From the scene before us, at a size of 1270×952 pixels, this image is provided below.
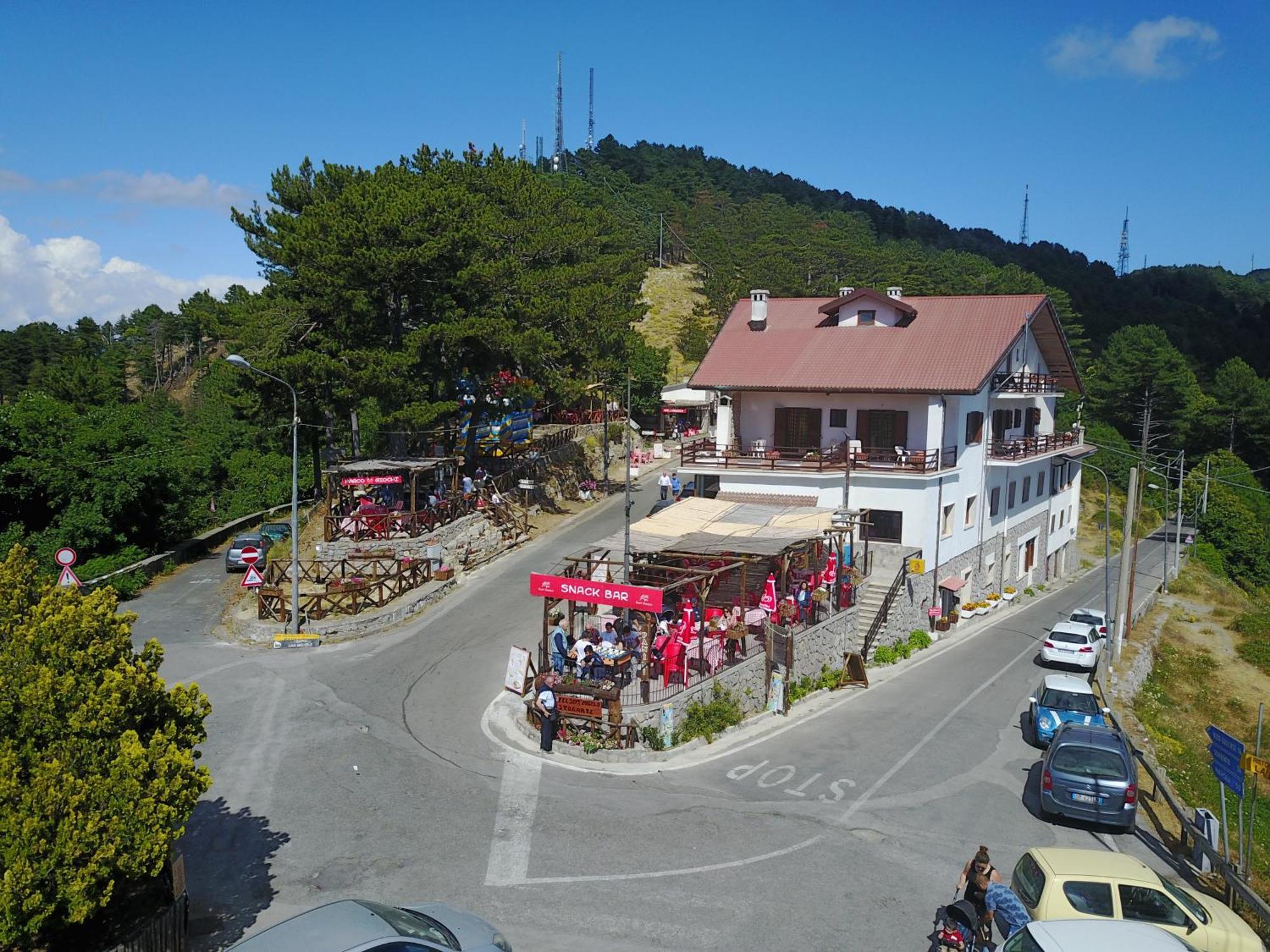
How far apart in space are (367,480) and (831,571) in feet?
51.1

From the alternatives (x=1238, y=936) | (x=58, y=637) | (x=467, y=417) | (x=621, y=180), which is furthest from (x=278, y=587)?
(x=621, y=180)

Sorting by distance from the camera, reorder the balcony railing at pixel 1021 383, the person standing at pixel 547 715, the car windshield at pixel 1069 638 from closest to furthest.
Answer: the person standing at pixel 547 715 → the car windshield at pixel 1069 638 → the balcony railing at pixel 1021 383

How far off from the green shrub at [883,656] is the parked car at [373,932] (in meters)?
19.6

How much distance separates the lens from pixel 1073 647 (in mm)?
26156

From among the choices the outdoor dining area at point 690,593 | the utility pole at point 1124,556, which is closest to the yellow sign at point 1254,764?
the outdoor dining area at point 690,593

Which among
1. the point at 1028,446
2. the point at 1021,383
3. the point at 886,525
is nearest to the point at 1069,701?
the point at 886,525

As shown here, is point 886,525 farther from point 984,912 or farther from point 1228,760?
point 984,912

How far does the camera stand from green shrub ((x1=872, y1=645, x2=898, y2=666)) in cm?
2677

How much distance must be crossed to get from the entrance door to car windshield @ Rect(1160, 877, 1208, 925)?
787 inches

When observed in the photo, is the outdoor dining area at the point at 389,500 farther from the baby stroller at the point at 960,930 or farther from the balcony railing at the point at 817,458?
the baby stroller at the point at 960,930

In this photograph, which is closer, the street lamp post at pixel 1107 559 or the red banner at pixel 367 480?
the red banner at pixel 367 480

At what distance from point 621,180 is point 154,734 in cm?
15185

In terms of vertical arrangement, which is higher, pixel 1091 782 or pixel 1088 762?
pixel 1088 762

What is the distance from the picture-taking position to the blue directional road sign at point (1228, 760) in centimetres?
1233
